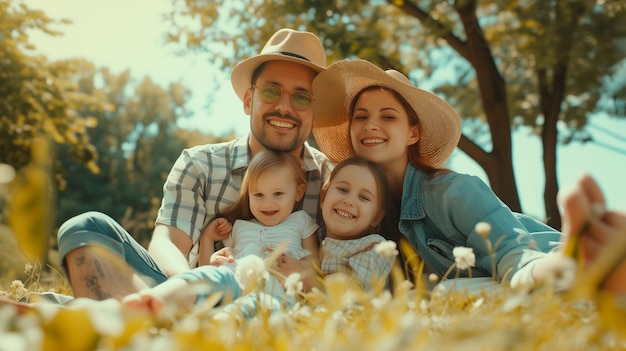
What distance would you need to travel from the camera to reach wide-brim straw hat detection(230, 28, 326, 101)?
4031 millimetres

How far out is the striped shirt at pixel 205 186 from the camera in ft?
12.3

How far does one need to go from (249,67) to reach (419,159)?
1404 millimetres

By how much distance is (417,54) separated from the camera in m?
12.1

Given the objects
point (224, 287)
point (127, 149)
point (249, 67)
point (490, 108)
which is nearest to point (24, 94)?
point (490, 108)

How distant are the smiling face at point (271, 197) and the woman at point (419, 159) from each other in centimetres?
46

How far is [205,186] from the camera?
12.9ft

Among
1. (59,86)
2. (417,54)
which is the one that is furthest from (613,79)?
(59,86)

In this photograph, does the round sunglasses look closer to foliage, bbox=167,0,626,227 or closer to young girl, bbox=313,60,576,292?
young girl, bbox=313,60,576,292

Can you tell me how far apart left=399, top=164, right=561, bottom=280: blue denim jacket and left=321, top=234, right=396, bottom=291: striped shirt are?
0.87 ft

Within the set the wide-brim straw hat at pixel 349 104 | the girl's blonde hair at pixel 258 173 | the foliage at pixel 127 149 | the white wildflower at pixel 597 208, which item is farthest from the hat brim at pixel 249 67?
the foliage at pixel 127 149

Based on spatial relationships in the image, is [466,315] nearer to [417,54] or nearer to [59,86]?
[417,54]

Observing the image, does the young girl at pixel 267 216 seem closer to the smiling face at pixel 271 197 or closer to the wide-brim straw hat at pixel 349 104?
the smiling face at pixel 271 197

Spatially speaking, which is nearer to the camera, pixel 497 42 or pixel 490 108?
pixel 490 108

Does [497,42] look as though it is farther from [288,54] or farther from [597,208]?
[597,208]
